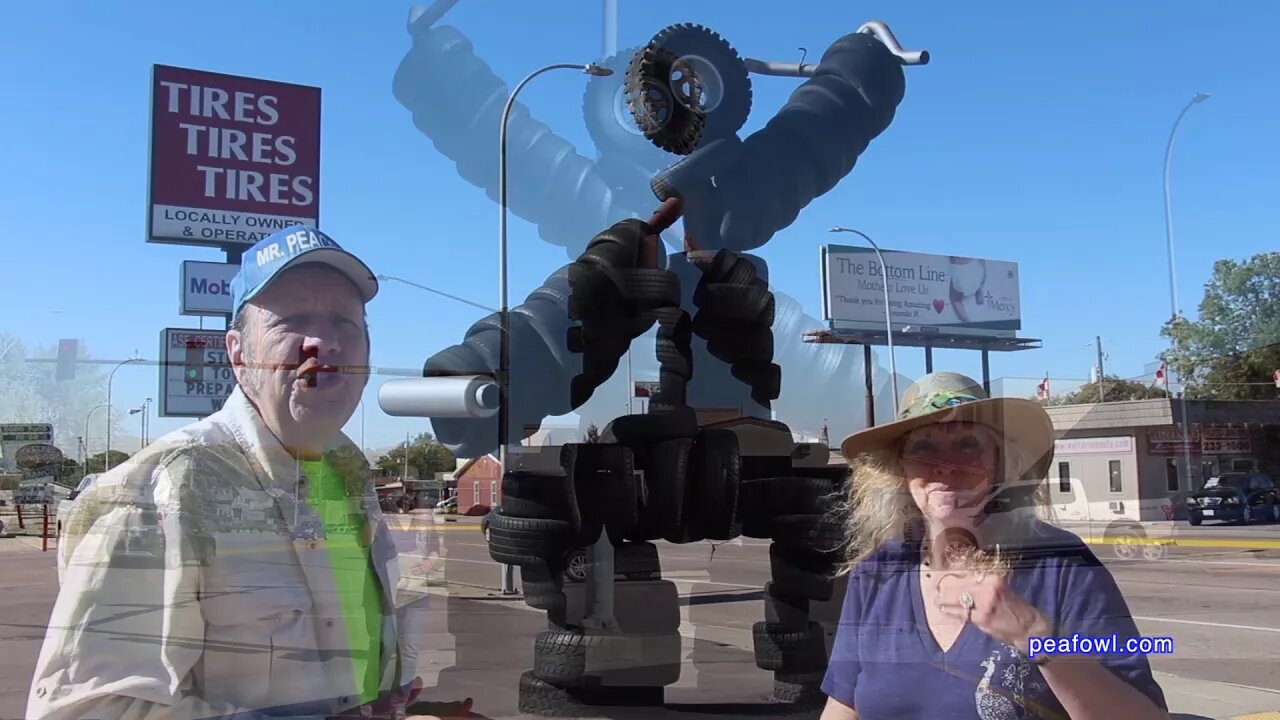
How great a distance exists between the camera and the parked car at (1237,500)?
1.81 metres

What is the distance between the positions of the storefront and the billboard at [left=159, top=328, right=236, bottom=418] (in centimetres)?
143

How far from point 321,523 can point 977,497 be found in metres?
1.12

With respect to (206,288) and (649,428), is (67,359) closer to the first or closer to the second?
(206,288)

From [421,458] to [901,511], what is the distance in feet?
3.00

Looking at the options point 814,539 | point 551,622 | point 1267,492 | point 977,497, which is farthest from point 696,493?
point 1267,492

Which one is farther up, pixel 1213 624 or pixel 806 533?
pixel 806 533

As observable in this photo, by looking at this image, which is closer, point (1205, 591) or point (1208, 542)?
point (1208, 542)

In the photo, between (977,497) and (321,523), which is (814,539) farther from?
(321,523)

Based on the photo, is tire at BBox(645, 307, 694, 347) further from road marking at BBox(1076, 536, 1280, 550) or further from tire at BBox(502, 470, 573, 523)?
road marking at BBox(1076, 536, 1280, 550)

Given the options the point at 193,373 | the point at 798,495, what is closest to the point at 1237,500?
the point at 798,495

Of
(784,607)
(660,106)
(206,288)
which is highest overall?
(660,106)

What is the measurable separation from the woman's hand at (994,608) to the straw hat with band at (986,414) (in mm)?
198

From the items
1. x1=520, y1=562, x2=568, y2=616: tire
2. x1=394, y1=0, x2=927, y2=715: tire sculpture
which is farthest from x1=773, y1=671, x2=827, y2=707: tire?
x1=520, y1=562, x2=568, y2=616: tire

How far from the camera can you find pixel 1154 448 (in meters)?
1.79
